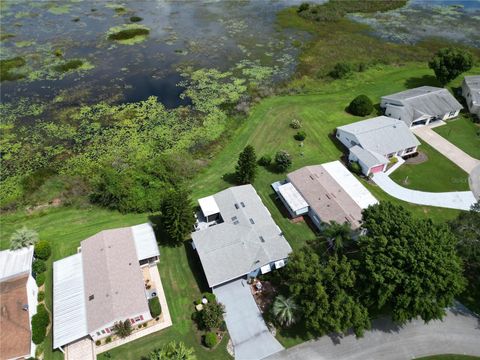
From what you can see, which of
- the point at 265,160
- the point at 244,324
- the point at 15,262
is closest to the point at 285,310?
the point at 244,324

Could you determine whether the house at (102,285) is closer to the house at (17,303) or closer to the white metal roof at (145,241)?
the white metal roof at (145,241)

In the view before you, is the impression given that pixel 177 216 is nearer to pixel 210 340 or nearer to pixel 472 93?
pixel 210 340

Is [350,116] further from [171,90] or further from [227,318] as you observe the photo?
[227,318]

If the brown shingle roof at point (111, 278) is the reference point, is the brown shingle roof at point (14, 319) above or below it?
below

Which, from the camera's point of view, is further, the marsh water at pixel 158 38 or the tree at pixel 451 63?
the marsh water at pixel 158 38

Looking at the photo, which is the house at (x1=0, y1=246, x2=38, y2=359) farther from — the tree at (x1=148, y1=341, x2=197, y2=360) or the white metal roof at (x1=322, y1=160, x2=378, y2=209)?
the white metal roof at (x1=322, y1=160, x2=378, y2=209)

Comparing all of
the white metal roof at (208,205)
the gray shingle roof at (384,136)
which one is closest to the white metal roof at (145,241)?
the white metal roof at (208,205)

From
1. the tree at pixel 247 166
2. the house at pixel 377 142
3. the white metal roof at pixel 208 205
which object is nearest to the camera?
the white metal roof at pixel 208 205
